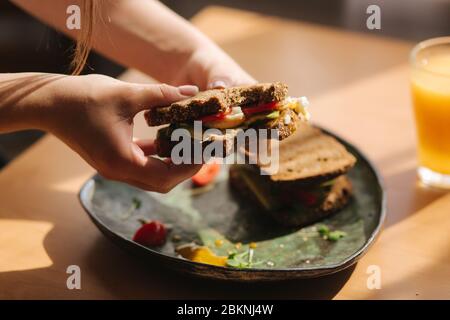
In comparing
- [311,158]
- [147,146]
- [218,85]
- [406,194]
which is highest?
[218,85]

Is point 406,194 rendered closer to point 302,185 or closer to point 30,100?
point 302,185

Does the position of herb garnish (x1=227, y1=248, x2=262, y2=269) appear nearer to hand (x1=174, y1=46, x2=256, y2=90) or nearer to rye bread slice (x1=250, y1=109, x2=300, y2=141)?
rye bread slice (x1=250, y1=109, x2=300, y2=141)

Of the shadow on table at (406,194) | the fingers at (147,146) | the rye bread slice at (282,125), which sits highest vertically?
the rye bread slice at (282,125)

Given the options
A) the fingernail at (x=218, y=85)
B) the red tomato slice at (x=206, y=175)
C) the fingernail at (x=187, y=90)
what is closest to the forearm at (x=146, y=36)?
the fingernail at (x=218, y=85)

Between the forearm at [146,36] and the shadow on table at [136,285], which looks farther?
the forearm at [146,36]

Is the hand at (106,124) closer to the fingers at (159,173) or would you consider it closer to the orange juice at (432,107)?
the fingers at (159,173)

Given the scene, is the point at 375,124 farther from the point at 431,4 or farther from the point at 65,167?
the point at 431,4

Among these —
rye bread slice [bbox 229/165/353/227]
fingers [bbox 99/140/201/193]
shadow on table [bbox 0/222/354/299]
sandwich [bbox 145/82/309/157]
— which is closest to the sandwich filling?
sandwich [bbox 145/82/309/157]

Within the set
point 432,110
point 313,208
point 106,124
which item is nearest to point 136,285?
point 106,124
